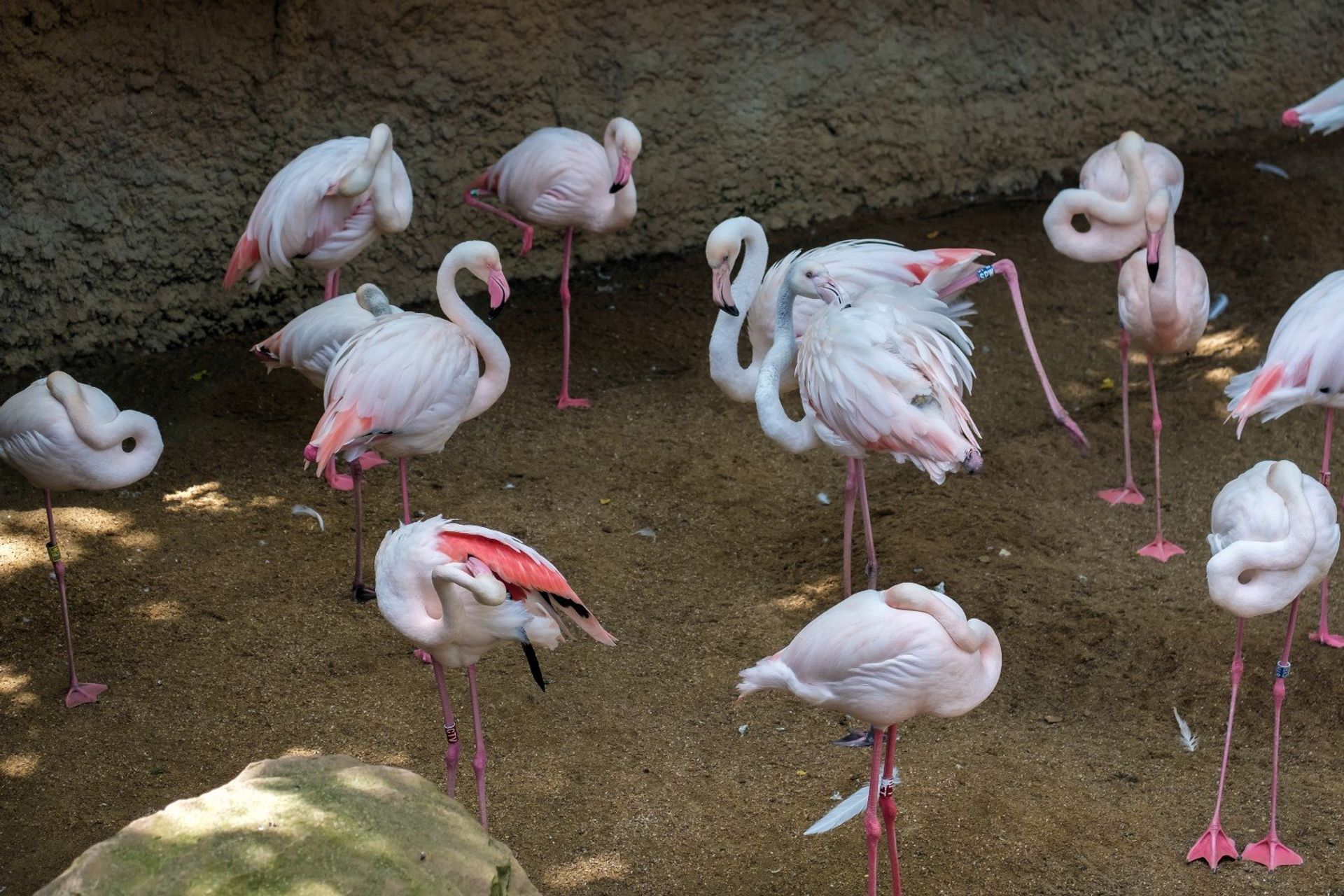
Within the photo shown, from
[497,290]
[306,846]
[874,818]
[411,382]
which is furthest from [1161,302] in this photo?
[306,846]

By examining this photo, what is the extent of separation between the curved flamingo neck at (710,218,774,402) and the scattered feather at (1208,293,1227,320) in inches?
91.4

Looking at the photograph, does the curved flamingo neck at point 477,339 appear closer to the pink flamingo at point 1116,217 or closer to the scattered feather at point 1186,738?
Result: the pink flamingo at point 1116,217

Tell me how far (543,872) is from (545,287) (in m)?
4.14

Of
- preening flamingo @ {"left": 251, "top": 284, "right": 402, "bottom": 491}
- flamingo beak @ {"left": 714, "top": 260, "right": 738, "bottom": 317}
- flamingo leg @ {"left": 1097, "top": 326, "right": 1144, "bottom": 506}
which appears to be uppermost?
flamingo beak @ {"left": 714, "top": 260, "right": 738, "bottom": 317}

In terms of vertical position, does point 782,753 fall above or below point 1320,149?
below

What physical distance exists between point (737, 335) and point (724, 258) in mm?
288

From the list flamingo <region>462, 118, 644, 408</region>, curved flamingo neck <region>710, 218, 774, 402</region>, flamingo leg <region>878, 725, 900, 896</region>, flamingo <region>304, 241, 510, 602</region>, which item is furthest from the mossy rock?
flamingo <region>462, 118, 644, 408</region>

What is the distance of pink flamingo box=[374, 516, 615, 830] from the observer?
3633 millimetres

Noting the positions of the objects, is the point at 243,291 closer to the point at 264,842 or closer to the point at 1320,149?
the point at 264,842

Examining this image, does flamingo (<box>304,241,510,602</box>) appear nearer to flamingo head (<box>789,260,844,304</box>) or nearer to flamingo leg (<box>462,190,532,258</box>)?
flamingo head (<box>789,260,844,304</box>)

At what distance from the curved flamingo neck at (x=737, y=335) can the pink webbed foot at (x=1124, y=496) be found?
60.3 inches

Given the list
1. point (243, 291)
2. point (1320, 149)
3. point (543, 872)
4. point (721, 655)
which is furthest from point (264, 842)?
point (1320, 149)

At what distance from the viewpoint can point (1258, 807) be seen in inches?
159

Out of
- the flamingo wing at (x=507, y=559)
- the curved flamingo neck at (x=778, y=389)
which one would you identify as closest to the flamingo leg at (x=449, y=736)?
the flamingo wing at (x=507, y=559)
